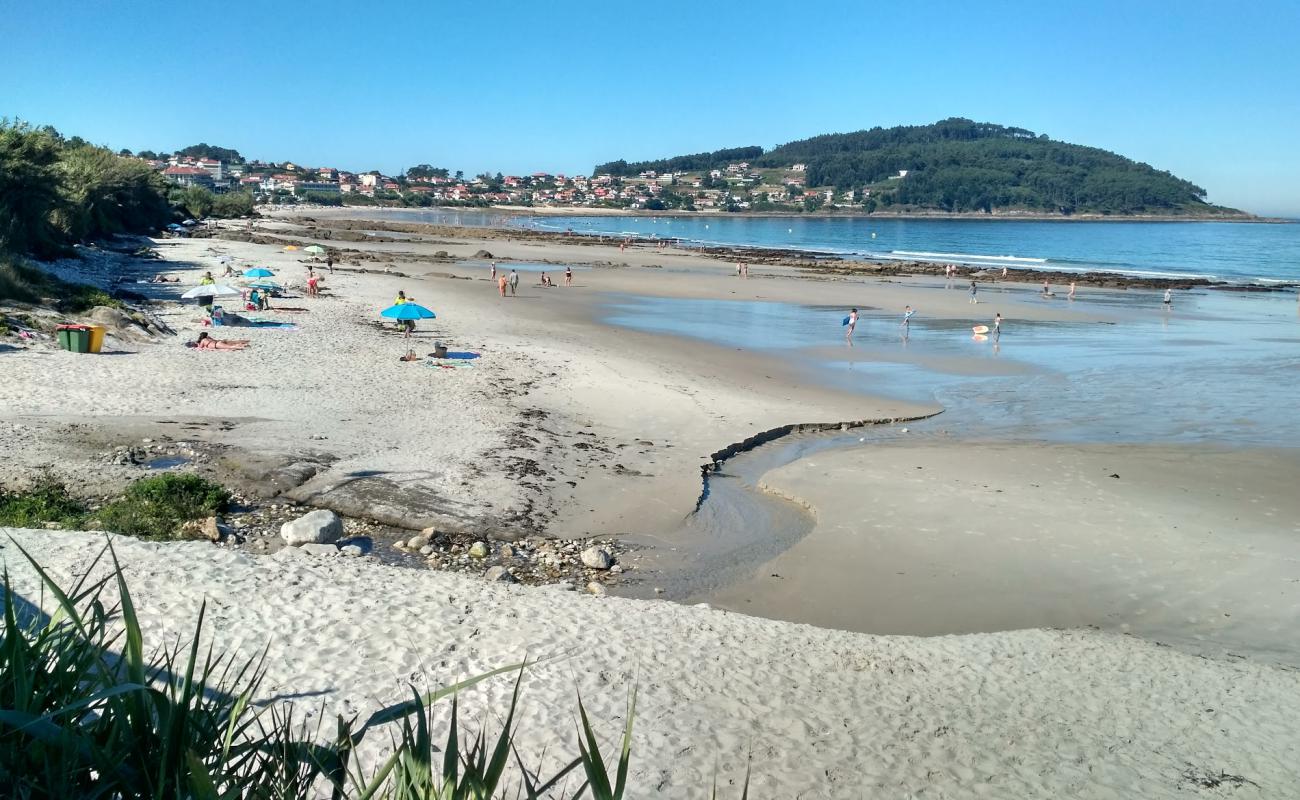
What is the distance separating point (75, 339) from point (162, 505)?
9.23 m

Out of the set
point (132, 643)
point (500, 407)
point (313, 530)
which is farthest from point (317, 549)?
point (132, 643)

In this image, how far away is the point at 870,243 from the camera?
4048 inches

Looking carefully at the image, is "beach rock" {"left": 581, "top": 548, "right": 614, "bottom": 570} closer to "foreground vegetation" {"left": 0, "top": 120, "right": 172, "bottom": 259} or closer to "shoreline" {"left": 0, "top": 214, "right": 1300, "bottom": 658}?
"shoreline" {"left": 0, "top": 214, "right": 1300, "bottom": 658}

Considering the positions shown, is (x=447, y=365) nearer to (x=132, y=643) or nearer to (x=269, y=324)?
(x=269, y=324)

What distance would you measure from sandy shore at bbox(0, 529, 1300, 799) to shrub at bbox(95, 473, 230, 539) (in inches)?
34.6

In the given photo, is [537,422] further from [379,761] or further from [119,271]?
[119,271]

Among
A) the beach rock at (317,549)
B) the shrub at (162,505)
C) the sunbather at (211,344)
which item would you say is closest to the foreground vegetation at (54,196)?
the sunbather at (211,344)

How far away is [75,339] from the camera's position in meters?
17.8

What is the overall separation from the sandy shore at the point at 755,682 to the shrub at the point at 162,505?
0.88 metres

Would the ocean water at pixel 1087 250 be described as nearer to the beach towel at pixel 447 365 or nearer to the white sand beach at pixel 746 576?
the white sand beach at pixel 746 576

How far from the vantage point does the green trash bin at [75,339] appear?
1772 centimetres

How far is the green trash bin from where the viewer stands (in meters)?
17.7

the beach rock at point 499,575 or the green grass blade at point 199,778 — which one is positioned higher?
the green grass blade at point 199,778

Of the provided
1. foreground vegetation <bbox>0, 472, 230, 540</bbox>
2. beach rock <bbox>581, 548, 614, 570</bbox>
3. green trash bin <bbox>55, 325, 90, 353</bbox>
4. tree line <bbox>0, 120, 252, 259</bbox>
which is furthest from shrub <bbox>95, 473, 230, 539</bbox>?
tree line <bbox>0, 120, 252, 259</bbox>
